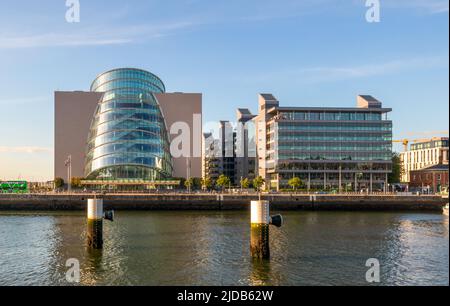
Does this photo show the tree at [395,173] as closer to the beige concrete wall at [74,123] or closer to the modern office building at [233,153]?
the modern office building at [233,153]

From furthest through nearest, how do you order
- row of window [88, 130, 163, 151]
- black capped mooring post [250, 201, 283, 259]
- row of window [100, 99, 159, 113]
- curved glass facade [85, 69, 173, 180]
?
row of window [100, 99, 159, 113]
row of window [88, 130, 163, 151]
curved glass facade [85, 69, 173, 180]
black capped mooring post [250, 201, 283, 259]

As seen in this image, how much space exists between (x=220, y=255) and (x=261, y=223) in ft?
17.1

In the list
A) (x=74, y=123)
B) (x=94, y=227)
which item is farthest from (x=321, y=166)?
(x=94, y=227)

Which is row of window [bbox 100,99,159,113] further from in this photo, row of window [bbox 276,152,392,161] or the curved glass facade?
row of window [bbox 276,152,392,161]

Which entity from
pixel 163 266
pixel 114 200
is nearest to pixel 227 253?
pixel 163 266

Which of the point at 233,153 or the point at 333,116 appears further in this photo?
the point at 233,153

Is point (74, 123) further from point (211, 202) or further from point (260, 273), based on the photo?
point (260, 273)

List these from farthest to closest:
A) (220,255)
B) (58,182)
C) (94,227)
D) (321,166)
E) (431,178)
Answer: (321,166) → (431,178) → (58,182) → (94,227) → (220,255)

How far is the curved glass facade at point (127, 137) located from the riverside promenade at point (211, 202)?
30.5m

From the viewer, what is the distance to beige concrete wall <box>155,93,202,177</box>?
11794 centimetres

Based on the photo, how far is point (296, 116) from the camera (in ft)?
380

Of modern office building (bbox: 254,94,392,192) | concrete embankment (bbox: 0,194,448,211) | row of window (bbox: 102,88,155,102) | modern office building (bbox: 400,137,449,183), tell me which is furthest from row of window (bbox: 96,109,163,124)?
modern office building (bbox: 400,137,449,183)

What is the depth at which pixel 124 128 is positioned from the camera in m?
107

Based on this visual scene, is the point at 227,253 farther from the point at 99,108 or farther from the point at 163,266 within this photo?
the point at 99,108
